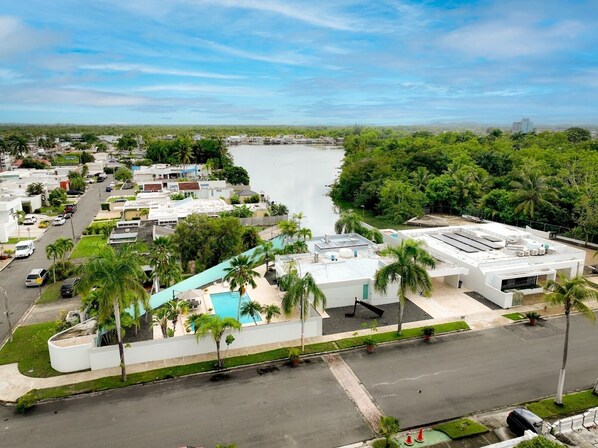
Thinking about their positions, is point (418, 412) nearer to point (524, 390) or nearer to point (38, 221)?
point (524, 390)

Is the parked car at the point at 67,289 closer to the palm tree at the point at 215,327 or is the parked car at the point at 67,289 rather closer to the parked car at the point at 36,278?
the parked car at the point at 36,278

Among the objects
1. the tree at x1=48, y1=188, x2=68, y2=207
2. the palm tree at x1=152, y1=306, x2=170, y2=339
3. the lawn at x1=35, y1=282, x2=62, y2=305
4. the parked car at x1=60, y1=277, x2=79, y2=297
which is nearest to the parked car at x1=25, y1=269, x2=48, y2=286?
the lawn at x1=35, y1=282, x2=62, y2=305

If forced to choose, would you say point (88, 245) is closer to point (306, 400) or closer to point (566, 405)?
point (306, 400)

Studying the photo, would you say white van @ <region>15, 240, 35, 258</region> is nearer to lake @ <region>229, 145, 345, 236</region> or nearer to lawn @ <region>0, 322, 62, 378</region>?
lawn @ <region>0, 322, 62, 378</region>

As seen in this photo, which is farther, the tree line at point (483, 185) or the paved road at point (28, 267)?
the tree line at point (483, 185)

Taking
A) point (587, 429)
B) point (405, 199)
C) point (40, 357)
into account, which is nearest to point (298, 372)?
point (587, 429)

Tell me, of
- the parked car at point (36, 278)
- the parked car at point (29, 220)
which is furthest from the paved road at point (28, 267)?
the parked car at point (29, 220)
